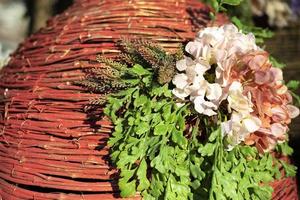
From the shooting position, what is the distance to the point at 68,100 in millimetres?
1393

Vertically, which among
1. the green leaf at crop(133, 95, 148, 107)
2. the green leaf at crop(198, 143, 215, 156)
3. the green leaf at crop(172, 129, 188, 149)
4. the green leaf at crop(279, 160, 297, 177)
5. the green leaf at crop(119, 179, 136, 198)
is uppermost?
the green leaf at crop(133, 95, 148, 107)

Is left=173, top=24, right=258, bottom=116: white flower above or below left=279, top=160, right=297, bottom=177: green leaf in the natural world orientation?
above

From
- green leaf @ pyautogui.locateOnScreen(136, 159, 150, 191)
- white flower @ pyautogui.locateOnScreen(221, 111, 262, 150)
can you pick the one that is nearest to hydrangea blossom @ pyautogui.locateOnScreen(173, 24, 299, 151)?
white flower @ pyautogui.locateOnScreen(221, 111, 262, 150)

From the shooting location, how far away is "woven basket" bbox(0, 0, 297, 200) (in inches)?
52.2

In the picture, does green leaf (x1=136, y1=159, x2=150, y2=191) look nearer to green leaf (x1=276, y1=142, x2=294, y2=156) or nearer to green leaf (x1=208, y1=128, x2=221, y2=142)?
green leaf (x1=208, y1=128, x2=221, y2=142)

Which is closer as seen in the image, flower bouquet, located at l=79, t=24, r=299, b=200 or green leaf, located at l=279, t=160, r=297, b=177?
flower bouquet, located at l=79, t=24, r=299, b=200

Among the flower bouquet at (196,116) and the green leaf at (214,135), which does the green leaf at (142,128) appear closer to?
the flower bouquet at (196,116)

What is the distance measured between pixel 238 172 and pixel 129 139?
238 mm

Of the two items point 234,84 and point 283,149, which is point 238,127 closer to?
point 234,84

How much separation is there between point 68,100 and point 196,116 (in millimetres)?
297

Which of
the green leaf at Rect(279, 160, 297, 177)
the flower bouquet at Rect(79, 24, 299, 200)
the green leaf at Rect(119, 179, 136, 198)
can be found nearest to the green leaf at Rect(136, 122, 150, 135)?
the flower bouquet at Rect(79, 24, 299, 200)

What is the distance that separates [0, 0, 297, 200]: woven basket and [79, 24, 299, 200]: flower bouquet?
78 mm

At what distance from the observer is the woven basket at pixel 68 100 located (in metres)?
1.33

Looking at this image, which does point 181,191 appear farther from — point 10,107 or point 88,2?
point 88,2
